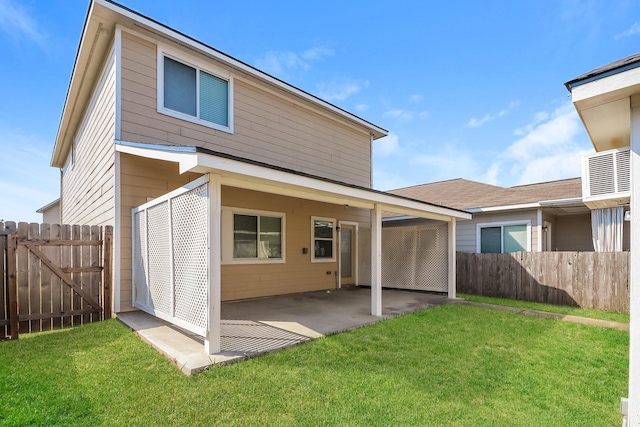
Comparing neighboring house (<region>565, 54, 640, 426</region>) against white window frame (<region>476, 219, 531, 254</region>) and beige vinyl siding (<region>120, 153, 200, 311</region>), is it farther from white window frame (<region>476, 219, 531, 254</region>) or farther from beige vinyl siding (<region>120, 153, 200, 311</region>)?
white window frame (<region>476, 219, 531, 254</region>)

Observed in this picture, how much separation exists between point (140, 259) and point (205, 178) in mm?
2962

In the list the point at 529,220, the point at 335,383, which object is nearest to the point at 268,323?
the point at 335,383

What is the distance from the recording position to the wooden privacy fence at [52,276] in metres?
5.18

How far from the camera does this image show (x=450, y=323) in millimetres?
6039

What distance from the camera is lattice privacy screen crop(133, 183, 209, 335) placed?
13.5 feet

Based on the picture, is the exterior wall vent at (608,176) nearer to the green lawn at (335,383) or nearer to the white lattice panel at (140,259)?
the green lawn at (335,383)

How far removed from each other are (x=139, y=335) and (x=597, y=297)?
9.92 metres

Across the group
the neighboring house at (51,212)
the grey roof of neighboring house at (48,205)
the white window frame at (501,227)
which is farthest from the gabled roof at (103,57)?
the neighboring house at (51,212)

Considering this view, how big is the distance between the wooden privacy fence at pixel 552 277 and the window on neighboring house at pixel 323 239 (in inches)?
166

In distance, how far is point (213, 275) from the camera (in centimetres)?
398

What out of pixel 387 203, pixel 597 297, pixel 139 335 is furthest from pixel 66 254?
pixel 597 297

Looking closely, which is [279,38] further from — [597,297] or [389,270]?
[597,297]

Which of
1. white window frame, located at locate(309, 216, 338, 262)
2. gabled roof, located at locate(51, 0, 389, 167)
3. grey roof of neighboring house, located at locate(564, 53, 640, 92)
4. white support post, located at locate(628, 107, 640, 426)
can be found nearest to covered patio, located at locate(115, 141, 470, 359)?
white window frame, located at locate(309, 216, 338, 262)

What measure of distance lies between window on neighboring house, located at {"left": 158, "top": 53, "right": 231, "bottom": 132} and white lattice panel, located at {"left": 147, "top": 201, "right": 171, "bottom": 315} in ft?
8.90
